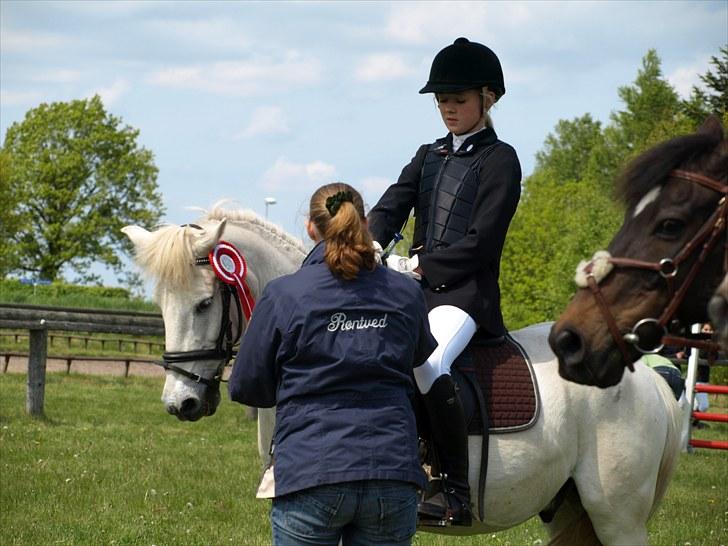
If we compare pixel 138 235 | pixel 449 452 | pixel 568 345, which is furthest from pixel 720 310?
pixel 138 235

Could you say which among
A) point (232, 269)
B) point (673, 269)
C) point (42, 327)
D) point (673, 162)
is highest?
point (673, 162)

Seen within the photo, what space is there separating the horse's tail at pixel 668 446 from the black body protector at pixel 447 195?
1576 millimetres

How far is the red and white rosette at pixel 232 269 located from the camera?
5.51 metres

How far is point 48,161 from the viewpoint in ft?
161

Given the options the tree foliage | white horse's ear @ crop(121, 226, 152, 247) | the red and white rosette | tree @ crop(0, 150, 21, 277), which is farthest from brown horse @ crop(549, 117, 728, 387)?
tree @ crop(0, 150, 21, 277)

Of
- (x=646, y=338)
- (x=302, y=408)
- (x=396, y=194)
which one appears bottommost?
(x=302, y=408)

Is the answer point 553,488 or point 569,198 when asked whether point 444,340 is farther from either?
point 569,198

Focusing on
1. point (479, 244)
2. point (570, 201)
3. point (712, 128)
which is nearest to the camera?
point (712, 128)

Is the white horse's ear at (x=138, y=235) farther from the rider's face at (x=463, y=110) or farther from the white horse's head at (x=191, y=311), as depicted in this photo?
the rider's face at (x=463, y=110)

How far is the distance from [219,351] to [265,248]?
0.67 meters

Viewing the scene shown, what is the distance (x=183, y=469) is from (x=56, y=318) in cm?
505

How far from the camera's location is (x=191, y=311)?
5484mm

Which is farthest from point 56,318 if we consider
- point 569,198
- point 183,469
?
point 569,198

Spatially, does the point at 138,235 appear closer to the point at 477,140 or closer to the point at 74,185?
the point at 477,140
